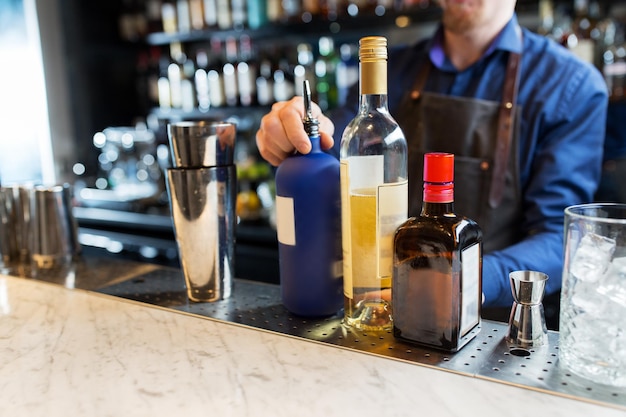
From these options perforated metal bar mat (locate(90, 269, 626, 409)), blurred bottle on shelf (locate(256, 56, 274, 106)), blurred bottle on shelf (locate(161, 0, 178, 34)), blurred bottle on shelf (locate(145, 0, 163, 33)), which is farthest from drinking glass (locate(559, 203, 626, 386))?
blurred bottle on shelf (locate(145, 0, 163, 33))

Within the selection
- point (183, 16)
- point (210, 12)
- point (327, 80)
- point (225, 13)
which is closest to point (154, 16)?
point (183, 16)

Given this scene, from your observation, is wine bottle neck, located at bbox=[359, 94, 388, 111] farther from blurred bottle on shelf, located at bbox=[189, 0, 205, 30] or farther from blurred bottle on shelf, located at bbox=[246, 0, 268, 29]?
blurred bottle on shelf, located at bbox=[189, 0, 205, 30]

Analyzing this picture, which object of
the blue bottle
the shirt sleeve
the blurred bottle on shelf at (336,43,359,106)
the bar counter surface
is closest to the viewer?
the bar counter surface

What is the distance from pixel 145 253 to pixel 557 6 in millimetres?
2209

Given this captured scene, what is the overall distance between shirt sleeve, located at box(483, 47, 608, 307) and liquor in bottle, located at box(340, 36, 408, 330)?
0.58 m

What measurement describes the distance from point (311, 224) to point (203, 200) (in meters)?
0.23

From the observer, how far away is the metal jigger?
77cm

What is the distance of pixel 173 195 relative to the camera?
101 cm

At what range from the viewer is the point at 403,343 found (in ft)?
2.62

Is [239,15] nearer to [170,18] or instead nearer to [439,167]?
[170,18]

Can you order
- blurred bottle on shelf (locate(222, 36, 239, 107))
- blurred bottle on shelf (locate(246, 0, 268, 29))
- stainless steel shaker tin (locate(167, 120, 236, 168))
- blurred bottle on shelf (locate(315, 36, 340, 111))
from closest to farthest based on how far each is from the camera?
stainless steel shaker tin (locate(167, 120, 236, 168)) < blurred bottle on shelf (locate(315, 36, 340, 111)) < blurred bottle on shelf (locate(246, 0, 268, 29)) < blurred bottle on shelf (locate(222, 36, 239, 107))

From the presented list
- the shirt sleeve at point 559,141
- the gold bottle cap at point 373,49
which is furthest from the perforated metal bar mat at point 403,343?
the shirt sleeve at point 559,141

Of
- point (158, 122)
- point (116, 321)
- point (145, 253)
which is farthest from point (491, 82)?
point (158, 122)

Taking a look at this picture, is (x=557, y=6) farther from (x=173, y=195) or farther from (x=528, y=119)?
(x=173, y=195)
